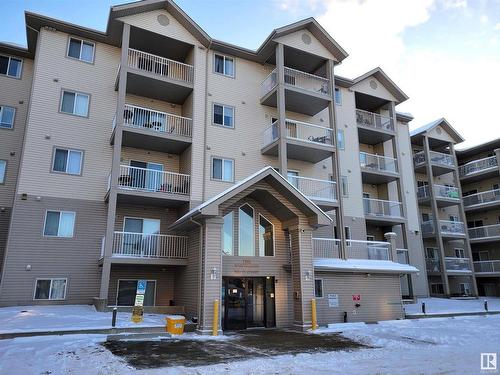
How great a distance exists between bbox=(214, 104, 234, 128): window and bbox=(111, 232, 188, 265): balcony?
7.38 meters

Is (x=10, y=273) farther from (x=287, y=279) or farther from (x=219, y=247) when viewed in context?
(x=287, y=279)

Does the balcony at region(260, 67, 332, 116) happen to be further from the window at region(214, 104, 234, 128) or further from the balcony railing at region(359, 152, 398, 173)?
the balcony railing at region(359, 152, 398, 173)

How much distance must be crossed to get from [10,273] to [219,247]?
9.45 meters

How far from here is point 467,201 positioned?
35.8m

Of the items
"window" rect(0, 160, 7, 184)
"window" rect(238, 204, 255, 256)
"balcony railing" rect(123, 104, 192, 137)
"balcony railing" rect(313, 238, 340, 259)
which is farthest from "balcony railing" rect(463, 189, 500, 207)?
"window" rect(0, 160, 7, 184)

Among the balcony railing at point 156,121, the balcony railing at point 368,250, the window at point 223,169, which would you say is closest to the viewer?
the balcony railing at point 156,121

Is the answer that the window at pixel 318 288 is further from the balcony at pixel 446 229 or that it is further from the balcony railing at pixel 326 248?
the balcony at pixel 446 229

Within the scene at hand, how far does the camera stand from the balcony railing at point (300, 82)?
24297 millimetres

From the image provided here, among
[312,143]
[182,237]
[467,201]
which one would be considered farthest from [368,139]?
[182,237]

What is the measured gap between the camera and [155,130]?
2023 centimetres

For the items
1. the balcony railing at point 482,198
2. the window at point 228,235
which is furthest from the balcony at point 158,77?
the balcony railing at point 482,198

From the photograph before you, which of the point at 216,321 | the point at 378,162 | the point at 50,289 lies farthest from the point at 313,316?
the point at 378,162

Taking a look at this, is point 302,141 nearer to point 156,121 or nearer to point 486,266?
point 156,121

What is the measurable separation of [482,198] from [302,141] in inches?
857
